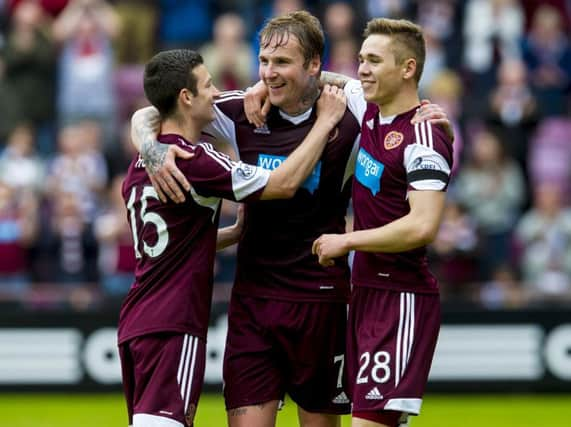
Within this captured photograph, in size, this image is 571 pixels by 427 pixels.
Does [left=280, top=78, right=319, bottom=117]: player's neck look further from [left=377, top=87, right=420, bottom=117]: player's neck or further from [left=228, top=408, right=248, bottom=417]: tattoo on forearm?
[left=228, top=408, right=248, bottom=417]: tattoo on forearm

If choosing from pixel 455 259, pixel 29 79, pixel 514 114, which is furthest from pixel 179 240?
pixel 29 79

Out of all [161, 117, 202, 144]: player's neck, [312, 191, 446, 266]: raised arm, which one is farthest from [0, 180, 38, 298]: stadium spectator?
[312, 191, 446, 266]: raised arm

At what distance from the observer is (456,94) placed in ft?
50.2

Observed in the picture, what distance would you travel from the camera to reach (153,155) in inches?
290

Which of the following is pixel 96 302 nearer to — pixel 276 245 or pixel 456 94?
pixel 456 94

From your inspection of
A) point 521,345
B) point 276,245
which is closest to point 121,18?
point 521,345

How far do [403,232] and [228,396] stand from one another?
4.91ft

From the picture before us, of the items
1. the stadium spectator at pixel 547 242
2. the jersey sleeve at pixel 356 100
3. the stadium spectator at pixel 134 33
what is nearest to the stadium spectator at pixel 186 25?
the stadium spectator at pixel 134 33

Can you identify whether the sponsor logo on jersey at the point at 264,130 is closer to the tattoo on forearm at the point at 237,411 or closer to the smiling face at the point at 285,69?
the smiling face at the point at 285,69

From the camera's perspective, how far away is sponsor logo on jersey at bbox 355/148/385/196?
7430 millimetres

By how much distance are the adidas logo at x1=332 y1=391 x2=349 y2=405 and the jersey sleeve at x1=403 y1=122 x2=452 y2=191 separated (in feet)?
4.48

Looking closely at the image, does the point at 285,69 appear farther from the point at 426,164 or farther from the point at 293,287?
the point at 293,287

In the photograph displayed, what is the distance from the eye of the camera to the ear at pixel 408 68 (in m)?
7.42

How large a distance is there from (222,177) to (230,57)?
26.8 feet
